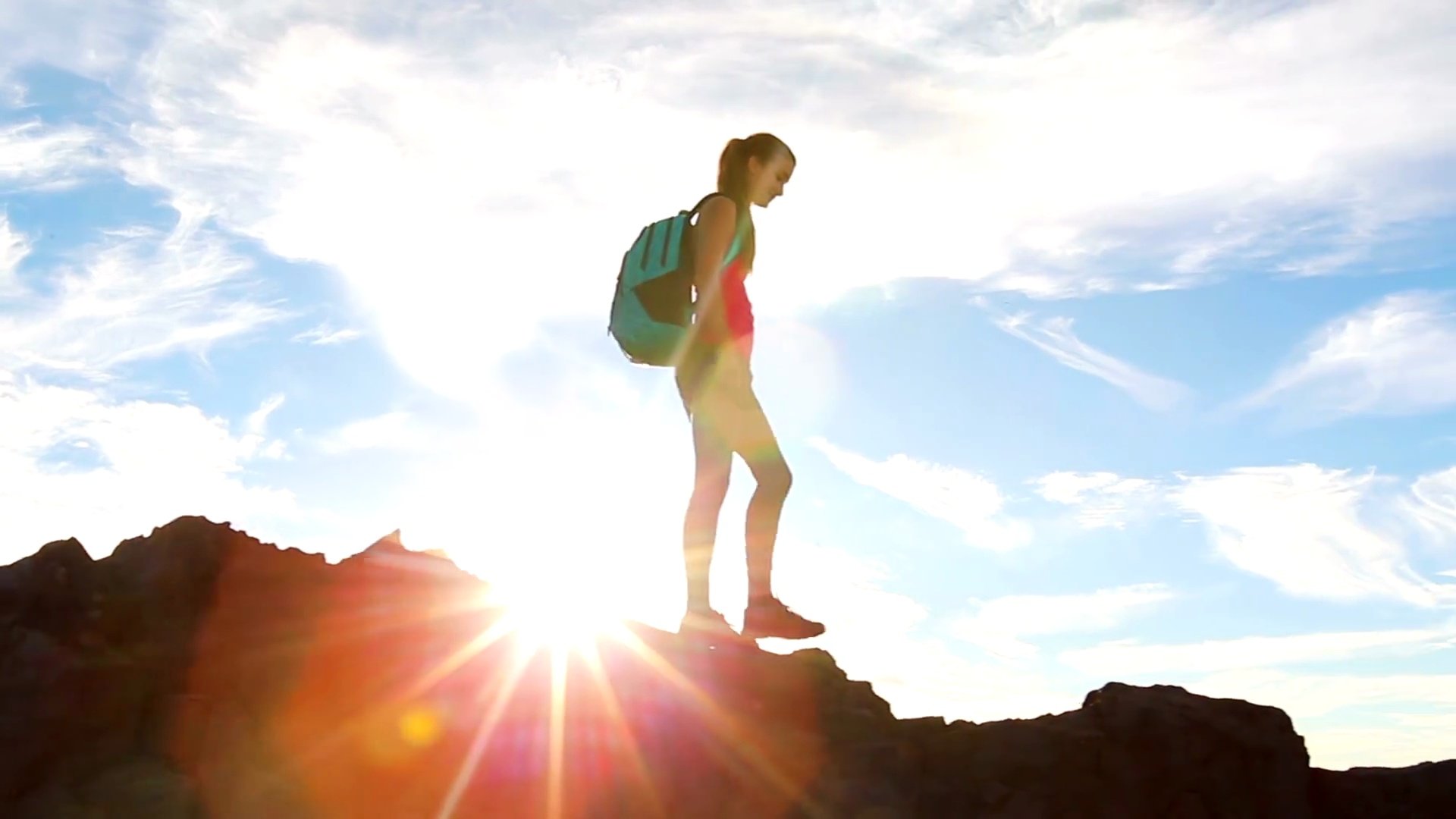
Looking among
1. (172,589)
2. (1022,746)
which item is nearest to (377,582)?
(172,589)

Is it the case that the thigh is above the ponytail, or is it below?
below

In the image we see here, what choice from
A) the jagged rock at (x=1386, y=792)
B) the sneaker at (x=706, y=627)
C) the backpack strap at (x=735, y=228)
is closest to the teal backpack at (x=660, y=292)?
the backpack strap at (x=735, y=228)

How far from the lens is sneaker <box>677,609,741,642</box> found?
843cm

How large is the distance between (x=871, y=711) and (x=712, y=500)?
176cm

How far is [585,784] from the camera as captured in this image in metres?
7.07

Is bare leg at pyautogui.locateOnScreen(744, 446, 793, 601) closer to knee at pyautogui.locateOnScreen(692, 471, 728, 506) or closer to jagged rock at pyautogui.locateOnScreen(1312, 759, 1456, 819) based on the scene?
knee at pyautogui.locateOnScreen(692, 471, 728, 506)

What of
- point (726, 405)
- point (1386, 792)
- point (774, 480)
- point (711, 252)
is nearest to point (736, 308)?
point (711, 252)

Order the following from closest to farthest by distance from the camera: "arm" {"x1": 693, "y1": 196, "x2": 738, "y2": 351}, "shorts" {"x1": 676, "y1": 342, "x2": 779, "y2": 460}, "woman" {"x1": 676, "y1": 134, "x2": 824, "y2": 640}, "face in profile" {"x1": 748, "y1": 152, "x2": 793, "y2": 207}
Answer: "arm" {"x1": 693, "y1": 196, "x2": 738, "y2": 351}
"woman" {"x1": 676, "y1": 134, "x2": 824, "y2": 640}
"shorts" {"x1": 676, "y1": 342, "x2": 779, "y2": 460}
"face in profile" {"x1": 748, "y1": 152, "x2": 793, "y2": 207}

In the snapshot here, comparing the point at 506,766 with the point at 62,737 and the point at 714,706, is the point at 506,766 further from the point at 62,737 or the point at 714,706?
the point at 62,737

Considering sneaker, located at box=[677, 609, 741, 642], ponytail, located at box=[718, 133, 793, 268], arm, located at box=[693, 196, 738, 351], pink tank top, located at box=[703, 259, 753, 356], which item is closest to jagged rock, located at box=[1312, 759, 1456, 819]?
sneaker, located at box=[677, 609, 741, 642]

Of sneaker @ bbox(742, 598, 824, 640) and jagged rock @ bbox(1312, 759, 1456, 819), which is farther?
sneaker @ bbox(742, 598, 824, 640)

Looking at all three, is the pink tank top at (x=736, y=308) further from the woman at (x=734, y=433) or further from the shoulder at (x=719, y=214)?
the shoulder at (x=719, y=214)

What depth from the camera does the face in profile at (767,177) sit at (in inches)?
350

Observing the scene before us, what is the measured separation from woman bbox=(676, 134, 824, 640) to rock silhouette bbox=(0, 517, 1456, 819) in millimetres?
492
